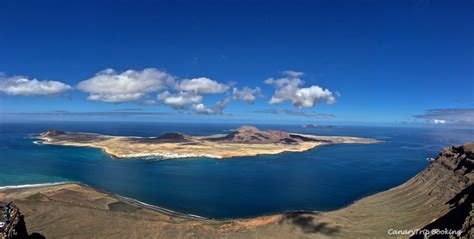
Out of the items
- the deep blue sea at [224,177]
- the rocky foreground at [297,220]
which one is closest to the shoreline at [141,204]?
the rocky foreground at [297,220]

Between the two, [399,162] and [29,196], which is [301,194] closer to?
[29,196]

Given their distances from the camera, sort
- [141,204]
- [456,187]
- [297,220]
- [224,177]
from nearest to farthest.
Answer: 1. [297,220]
2. [456,187]
3. [141,204]
4. [224,177]

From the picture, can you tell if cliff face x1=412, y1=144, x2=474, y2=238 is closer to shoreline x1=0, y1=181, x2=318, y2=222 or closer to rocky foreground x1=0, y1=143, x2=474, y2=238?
rocky foreground x1=0, y1=143, x2=474, y2=238

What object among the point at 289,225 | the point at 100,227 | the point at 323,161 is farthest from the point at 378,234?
the point at 323,161

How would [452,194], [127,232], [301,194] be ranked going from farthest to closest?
[301,194]
[452,194]
[127,232]

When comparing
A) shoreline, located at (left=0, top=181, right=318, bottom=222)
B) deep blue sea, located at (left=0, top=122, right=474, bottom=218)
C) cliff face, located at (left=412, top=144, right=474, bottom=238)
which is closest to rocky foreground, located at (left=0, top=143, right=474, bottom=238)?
cliff face, located at (left=412, top=144, right=474, bottom=238)

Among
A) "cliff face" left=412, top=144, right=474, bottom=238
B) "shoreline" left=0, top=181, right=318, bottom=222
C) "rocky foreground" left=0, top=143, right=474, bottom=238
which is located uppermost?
"cliff face" left=412, top=144, right=474, bottom=238

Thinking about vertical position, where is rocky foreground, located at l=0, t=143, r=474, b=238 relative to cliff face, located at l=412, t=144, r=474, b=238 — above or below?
below

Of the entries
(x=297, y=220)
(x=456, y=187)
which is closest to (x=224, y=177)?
(x=297, y=220)

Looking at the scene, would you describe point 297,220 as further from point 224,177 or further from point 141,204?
point 224,177
